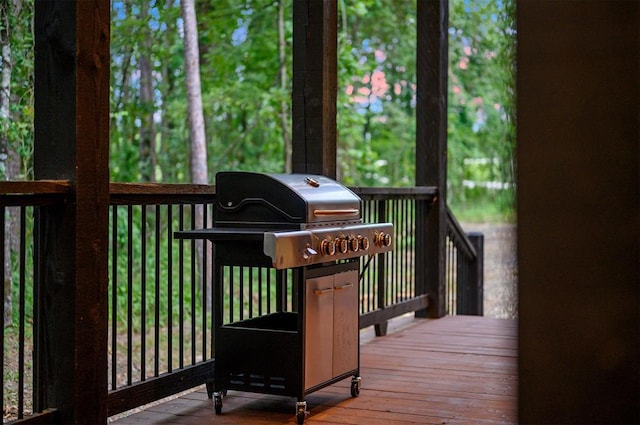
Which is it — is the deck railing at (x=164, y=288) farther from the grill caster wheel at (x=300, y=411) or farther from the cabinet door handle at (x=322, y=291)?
the grill caster wheel at (x=300, y=411)

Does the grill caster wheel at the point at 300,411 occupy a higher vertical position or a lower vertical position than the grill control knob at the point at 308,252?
lower

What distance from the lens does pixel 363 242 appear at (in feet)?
13.4

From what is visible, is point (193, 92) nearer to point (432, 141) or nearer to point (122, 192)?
point (432, 141)

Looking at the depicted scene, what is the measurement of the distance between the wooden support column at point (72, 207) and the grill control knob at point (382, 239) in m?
1.52

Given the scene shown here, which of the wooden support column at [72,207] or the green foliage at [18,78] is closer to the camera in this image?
the wooden support column at [72,207]

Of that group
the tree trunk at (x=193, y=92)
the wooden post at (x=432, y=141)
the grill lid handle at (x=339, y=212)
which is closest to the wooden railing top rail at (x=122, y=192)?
the grill lid handle at (x=339, y=212)

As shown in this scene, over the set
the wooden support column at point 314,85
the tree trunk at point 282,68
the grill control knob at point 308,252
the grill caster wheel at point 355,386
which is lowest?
the grill caster wheel at point 355,386

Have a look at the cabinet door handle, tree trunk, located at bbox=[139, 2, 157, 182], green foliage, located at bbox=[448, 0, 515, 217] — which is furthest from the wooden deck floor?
green foliage, located at bbox=[448, 0, 515, 217]

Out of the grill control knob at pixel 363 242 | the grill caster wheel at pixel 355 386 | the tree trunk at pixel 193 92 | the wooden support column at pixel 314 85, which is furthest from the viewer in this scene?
the tree trunk at pixel 193 92

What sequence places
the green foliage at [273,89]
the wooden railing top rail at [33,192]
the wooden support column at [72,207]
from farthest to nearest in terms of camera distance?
the green foliage at [273,89], the wooden support column at [72,207], the wooden railing top rail at [33,192]

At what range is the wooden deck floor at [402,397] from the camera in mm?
3816

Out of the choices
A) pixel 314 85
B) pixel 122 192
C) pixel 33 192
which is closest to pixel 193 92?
pixel 314 85

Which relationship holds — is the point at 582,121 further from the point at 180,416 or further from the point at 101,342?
the point at 180,416

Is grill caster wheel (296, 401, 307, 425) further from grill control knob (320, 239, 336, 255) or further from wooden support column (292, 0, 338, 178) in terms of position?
wooden support column (292, 0, 338, 178)
